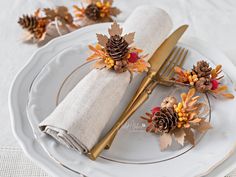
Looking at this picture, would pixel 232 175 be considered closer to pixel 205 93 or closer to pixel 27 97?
pixel 205 93

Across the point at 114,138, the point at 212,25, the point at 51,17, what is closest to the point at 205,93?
the point at 114,138

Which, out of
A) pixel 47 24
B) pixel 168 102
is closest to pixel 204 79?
pixel 168 102

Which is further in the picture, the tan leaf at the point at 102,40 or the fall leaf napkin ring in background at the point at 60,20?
the fall leaf napkin ring in background at the point at 60,20

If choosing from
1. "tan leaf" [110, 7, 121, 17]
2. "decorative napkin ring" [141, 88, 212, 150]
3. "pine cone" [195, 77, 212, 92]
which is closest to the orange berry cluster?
"decorative napkin ring" [141, 88, 212, 150]

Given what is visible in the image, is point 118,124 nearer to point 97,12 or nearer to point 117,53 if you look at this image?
point 117,53

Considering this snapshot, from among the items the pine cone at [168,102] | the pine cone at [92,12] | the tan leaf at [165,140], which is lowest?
the tan leaf at [165,140]

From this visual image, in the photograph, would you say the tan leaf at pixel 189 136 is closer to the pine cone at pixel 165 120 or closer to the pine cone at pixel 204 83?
the pine cone at pixel 165 120

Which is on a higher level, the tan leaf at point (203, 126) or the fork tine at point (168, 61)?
the fork tine at point (168, 61)

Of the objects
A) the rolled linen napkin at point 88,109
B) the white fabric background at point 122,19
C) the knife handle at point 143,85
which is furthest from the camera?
the white fabric background at point 122,19

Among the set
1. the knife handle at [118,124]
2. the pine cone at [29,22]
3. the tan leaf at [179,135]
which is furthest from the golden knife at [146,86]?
the pine cone at [29,22]
